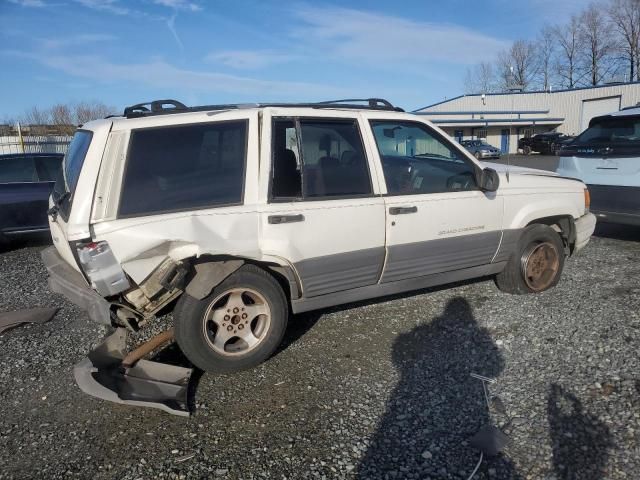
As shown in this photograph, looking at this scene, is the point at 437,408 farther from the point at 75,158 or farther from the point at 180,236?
the point at 75,158

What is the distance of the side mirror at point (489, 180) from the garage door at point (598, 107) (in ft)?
137

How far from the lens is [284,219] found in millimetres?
3559

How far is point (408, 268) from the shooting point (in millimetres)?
4188

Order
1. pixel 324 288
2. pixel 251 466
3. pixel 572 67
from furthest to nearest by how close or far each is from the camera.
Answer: pixel 572 67, pixel 324 288, pixel 251 466

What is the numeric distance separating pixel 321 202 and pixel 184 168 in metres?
1.04

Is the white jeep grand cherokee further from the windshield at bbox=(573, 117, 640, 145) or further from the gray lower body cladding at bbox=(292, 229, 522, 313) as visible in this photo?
the windshield at bbox=(573, 117, 640, 145)

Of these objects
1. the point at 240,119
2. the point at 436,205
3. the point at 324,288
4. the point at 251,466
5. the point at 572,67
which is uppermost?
the point at 572,67

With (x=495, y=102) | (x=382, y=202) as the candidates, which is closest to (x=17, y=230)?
(x=382, y=202)

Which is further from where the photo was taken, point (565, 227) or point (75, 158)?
point (565, 227)

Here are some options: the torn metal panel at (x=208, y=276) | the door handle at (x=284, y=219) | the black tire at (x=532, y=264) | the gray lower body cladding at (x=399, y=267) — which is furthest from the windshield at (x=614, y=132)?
the torn metal panel at (x=208, y=276)

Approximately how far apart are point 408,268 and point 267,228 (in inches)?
53.8

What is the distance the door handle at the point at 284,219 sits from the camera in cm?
353

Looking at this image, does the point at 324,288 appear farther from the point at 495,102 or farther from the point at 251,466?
the point at 495,102

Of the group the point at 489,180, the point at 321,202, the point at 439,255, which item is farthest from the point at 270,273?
the point at 489,180
